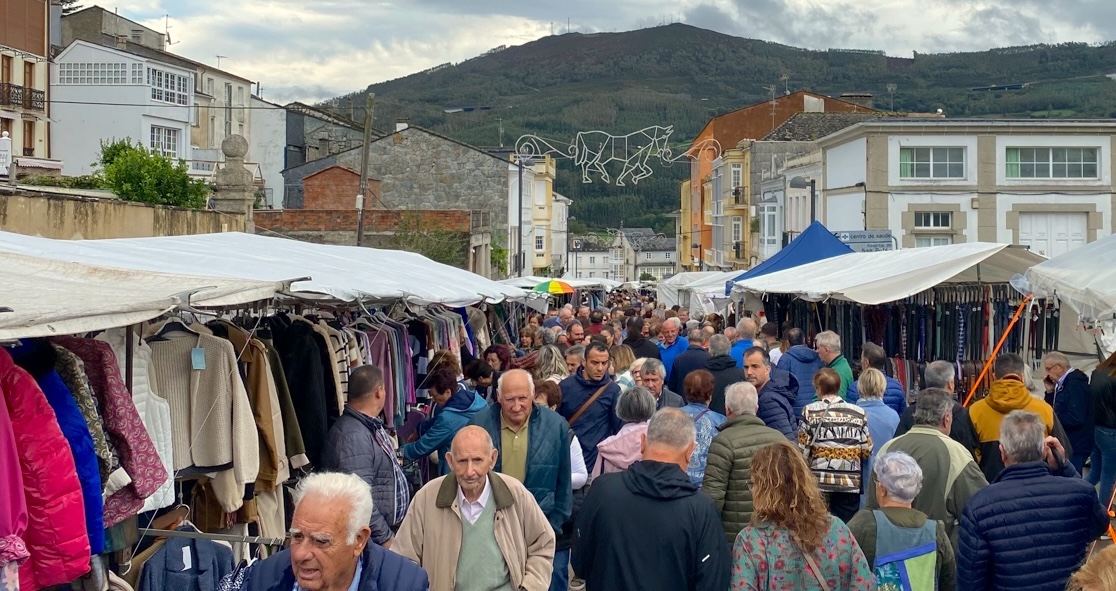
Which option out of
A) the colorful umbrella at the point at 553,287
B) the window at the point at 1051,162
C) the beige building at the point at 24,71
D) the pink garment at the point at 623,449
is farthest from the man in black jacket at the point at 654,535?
the beige building at the point at 24,71

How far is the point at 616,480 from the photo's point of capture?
552 cm

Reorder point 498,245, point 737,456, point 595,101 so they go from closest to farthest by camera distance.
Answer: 1. point 737,456
2. point 498,245
3. point 595,101

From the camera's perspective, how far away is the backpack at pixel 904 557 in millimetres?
5629

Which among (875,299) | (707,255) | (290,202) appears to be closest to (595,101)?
(707,255)

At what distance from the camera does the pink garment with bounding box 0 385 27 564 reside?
4406 millimetres

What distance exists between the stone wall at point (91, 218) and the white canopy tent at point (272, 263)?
20.1ft

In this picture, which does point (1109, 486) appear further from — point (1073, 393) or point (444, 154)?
point (444, 154)

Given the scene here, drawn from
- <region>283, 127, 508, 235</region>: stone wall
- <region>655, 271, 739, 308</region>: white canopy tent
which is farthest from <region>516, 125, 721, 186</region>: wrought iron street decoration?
<region>283, 127, 508, 235</region>: stone wall

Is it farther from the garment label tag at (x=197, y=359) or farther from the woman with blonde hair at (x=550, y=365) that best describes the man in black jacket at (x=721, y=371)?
the garment label tag at (x=197, y=359)

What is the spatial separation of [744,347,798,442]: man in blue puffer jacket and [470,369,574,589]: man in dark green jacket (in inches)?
69.8

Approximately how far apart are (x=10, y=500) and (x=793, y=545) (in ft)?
10.0

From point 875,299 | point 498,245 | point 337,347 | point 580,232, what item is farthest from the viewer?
point 580,232

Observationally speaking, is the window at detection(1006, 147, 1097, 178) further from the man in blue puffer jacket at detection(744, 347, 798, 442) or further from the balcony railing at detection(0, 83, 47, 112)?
the balcony railing at detection(0, 83, 47, 112)

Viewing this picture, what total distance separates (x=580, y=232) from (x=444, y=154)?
2623 inches
